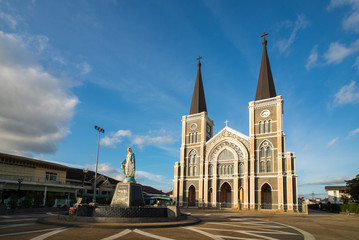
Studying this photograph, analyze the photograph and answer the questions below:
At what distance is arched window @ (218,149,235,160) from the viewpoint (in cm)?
4628

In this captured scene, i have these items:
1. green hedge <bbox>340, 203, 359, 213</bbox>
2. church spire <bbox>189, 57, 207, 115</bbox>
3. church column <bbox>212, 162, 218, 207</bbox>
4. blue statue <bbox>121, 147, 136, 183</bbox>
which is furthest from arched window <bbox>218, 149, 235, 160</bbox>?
blue statue <bbox>121, 147, 136, 183</bbox>

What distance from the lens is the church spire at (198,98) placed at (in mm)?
54562

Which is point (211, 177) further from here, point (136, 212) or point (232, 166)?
point (136, 212)

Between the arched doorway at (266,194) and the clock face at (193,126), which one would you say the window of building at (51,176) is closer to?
the clock face at (193,126)

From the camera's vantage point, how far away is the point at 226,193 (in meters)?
48.7

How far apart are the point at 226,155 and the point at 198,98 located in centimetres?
1483

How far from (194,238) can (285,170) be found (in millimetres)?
33603

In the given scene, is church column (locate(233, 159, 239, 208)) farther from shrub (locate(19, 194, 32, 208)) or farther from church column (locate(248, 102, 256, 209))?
shrub (locate(19, 194, 32, 208))

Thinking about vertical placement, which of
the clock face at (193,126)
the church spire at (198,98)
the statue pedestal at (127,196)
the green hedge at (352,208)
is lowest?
the green hedge at (352,208)

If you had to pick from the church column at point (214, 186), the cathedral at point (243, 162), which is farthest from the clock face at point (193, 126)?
the church column at point (214, 186)

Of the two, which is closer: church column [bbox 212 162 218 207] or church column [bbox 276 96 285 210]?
church column [bbox 276 96 285 210]

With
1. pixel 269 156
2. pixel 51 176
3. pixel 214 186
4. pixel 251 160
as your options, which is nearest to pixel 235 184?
pixel 214 186

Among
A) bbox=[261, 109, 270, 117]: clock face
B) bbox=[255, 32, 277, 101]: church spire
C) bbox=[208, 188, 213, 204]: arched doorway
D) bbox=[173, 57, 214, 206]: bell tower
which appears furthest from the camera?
bbox=[173, 57, 214, 206]: bell tower

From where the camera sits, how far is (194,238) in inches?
413
